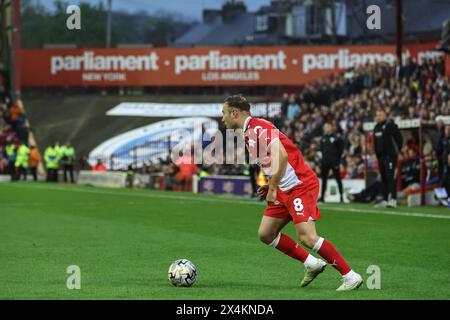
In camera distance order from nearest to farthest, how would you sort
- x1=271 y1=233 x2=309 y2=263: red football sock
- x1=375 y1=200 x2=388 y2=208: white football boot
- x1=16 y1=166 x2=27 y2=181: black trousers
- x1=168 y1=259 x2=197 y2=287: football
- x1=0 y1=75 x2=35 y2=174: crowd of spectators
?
x1=168 y1=259 x2=197 y2=287: football, x1=271 y1=233 x2=309 y2=263: red football sock, x1=375 y1=200 x2=388 y2=208: white football boot, x1=16 y1=166 x2=27 y2=181: black trousers, x1=0 y1=75 x2=35 y2=174: crowd of spectators

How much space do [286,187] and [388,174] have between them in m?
13.7

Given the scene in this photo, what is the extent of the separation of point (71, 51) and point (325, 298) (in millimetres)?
53593

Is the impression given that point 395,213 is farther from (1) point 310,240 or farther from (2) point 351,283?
(2) point 351,283

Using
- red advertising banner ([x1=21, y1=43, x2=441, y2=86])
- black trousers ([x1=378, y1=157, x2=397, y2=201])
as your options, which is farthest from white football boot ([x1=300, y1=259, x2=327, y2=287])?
red advertising banner ([x1=21, y1=43, x2=441, y2=86])

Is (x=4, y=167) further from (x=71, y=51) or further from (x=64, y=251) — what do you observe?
(x=64, y=251)

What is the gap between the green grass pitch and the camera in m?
11.1

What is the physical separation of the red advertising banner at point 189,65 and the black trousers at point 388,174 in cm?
3416

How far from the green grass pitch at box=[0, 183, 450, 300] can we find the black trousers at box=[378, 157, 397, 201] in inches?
25.9

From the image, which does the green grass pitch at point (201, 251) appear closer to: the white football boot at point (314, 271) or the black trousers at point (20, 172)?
the white football boot at point (314, 271)

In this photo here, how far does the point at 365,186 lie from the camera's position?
28812mm

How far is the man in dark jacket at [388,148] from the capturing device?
2470cm

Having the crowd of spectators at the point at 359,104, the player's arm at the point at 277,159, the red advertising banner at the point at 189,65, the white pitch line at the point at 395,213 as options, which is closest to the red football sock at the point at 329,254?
the player's arm at the point at 277,159

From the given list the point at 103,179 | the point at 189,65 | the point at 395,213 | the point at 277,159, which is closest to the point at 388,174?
the point at 395,213

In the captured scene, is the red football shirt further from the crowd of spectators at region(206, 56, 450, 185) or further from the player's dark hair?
the crowd of spectators at region(206, 56, 450, 185)
